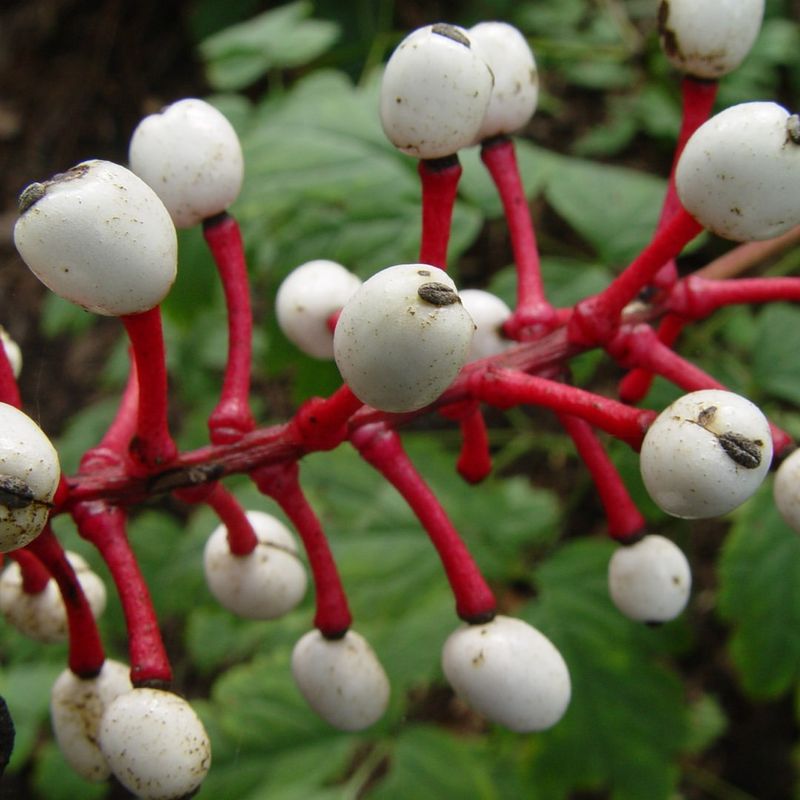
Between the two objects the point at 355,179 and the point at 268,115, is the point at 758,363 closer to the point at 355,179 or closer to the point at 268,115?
the point at 355,179

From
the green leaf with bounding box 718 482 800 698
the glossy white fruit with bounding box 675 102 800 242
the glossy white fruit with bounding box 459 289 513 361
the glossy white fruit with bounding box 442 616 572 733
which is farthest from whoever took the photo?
the green leaf with bounding box 718 482 800 698

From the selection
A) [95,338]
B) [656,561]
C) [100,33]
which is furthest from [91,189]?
[100,33]

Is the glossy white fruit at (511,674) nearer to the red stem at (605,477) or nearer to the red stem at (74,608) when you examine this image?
the red stem at (605,477)

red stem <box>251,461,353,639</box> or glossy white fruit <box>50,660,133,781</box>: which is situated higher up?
red stem <box>251,461,353,639</box>

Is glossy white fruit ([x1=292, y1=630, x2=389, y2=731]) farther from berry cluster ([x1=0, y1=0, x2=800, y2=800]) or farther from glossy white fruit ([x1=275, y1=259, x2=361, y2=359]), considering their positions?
glossy white fruit ([x1=275, y1=259, x2=361, y2=359])

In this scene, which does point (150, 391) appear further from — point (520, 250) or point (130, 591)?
point (520, 250)

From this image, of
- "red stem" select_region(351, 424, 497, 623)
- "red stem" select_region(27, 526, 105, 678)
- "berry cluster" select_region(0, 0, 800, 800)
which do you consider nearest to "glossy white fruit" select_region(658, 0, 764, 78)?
"berry cluster" select_region(0, 0, 800, 800)
